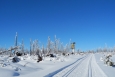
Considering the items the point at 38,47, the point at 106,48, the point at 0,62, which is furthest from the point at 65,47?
the point at 106,48

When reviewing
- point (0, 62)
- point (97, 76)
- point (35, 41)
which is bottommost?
point (97, 76)

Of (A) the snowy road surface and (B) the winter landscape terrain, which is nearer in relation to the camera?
(B) the winter landscape terrain

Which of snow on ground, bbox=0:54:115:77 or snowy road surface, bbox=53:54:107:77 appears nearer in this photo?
snow on ground, bbox=0:54:115:77

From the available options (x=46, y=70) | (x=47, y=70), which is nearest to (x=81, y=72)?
(x=47, y=70)

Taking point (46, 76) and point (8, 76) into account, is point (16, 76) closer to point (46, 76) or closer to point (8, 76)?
point (8, 76)

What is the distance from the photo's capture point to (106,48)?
200 meters

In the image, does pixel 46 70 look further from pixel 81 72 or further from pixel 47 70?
pixel 81 72

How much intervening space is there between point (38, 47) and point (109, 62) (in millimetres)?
64948

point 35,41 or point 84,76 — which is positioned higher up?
point 35,41

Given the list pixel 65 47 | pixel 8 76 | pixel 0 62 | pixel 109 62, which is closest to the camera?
pixel 8 76

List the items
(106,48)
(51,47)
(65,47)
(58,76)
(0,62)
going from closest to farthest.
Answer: (58,76) < (0,62) < (51,47) < (65,47) < (106,48)

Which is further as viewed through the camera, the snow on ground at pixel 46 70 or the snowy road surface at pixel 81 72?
the snowy road surface at pixel 81 72

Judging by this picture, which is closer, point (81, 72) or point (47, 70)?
point (81, 72)

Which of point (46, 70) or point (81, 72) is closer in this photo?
point (81, 72)
